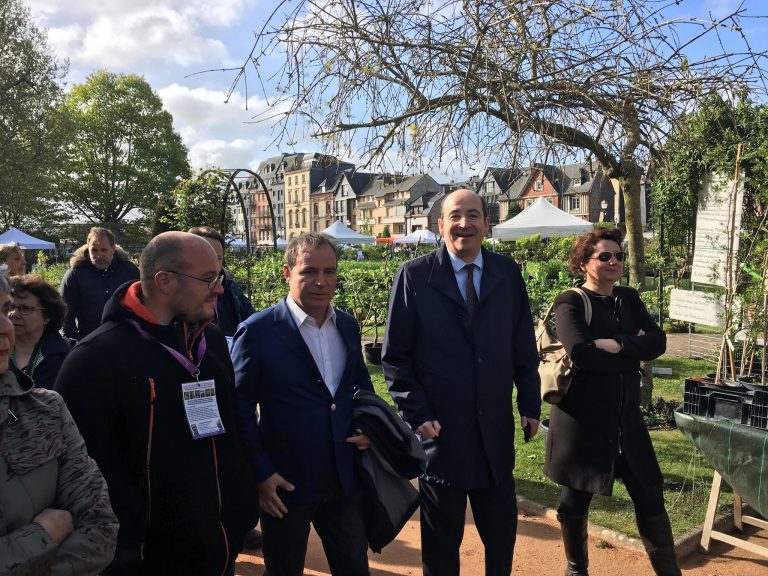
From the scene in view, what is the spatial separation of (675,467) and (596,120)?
2916 mm

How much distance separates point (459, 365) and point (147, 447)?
1439mm

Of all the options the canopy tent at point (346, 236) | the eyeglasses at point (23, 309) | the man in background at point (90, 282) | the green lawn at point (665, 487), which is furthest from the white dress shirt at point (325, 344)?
the canopy tent at point (346, 236)

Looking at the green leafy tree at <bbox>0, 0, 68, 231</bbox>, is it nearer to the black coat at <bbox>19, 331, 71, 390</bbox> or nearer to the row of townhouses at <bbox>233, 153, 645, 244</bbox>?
the black coat at <bbox>19, 331, 71, 390</bbox>

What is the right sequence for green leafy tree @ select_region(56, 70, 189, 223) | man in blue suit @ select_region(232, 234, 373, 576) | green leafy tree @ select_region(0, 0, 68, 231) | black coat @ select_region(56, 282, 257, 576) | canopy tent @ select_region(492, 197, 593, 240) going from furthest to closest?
green leafy tree @ select_region(56, 70, 189, 223) < green leafy tree @ select_region(0, 0, 68, 231) < canopy tent @ select_region(492, 197, 593, 240) < man in blue suit @ select_region(232, 234, 373, 576) < black coat @ select_region(56, 282, 257, 576)

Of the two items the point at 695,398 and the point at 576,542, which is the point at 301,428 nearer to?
the point at 576,542

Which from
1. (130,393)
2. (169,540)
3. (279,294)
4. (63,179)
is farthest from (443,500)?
(63,179)

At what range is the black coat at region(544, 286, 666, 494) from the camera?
3.14 meters

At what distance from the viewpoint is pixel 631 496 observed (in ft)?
10.3

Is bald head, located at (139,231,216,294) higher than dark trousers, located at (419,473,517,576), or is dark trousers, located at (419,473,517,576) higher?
bald head, located at (139,231,216,294)

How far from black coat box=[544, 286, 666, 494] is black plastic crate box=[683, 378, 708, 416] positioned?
390 mm

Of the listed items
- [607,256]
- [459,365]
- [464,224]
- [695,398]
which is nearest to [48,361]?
[459,365]

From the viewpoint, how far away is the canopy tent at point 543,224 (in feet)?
56.3

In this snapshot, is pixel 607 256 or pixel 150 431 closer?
pixel 150 431

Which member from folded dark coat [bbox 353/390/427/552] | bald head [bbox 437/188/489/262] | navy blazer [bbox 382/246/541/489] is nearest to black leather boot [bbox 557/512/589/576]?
navy blazer [bbox 382/246/541/489]
